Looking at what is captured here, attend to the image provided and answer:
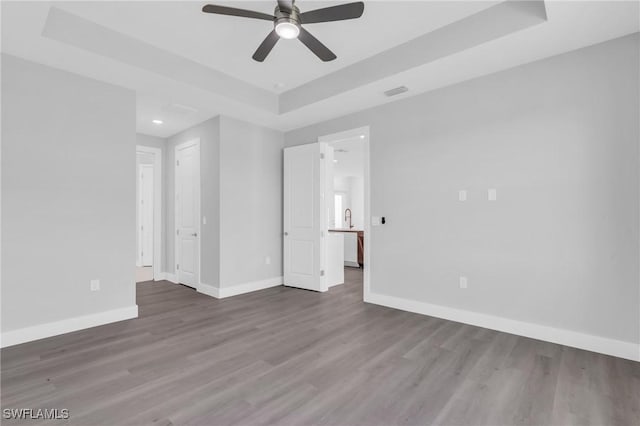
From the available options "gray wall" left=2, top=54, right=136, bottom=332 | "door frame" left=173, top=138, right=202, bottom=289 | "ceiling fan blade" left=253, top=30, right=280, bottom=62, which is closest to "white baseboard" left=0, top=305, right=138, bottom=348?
"gray wall" left=2, top=54, right=136, bottom=332

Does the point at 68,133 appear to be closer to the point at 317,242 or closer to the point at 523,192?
the point at 317,242

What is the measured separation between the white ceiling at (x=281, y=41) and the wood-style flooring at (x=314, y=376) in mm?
2677

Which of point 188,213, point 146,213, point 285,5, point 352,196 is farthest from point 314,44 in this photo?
point 352,196

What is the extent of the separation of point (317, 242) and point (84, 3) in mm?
3745

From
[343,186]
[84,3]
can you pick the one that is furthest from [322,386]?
[343,186]

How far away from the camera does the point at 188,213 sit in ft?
18.0

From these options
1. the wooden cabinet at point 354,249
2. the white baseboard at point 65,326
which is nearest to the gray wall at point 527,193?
the white baseboard at point 65,326

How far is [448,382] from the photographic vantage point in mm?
2285

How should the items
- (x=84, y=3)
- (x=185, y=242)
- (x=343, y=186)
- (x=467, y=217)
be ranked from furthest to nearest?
1. (x=343, y=186)
2. (x=185, y=242)
3. (x=467, y=217)
4. (x=84, y=3)

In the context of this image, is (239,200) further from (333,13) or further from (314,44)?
(333,13)

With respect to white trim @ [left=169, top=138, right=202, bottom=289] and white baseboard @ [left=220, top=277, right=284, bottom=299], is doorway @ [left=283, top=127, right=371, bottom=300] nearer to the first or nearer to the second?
white baseboard @ [left=220, top=277, right=284, bottom=299]

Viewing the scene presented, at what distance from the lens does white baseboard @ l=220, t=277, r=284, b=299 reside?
4688 mm

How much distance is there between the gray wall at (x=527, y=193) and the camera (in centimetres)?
271

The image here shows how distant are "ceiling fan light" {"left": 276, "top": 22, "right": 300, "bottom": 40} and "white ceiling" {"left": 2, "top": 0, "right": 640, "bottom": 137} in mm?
481
